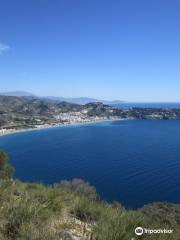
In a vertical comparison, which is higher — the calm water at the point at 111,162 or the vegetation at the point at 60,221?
the vegetation at the point at 60,221

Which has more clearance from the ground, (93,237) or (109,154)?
(93,237)

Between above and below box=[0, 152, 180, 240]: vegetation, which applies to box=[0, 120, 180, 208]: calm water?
below

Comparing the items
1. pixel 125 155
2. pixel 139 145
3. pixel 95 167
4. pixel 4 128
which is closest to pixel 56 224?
pixel 95 167

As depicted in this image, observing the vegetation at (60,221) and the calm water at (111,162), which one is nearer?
the vegetation at (60,221)

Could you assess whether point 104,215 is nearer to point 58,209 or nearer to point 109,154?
point 58,209

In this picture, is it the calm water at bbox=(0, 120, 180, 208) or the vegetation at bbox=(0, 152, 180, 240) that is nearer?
the vegetation at bbox=(0, 152, 180, 240)

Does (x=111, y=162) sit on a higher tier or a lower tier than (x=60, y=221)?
lower

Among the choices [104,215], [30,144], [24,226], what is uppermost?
[24,226]

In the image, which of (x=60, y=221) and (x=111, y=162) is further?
(x=111, y=162)
